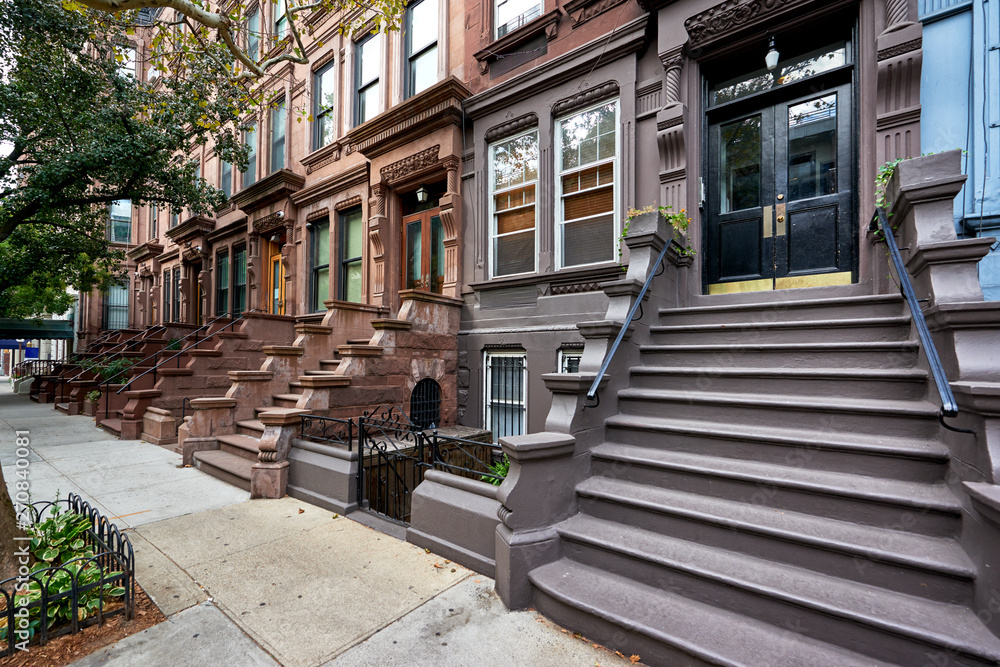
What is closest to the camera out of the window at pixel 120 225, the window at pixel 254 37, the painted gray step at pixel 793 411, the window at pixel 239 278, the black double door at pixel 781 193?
the painted gray step at pixel 793 411

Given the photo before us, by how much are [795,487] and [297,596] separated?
12.1ft

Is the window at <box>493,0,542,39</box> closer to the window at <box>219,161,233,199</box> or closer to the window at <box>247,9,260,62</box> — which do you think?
the window at <box>247,9,260,62</box>

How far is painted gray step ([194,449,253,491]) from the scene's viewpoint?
6141 mm

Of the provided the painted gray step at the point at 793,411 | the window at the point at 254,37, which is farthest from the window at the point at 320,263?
the painted gray step at the point at 793,411

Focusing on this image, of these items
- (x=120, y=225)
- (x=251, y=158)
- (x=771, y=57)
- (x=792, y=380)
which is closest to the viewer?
(x=792, y=380)

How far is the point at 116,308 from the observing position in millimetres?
23938

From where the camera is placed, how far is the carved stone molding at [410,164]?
29.4 feet

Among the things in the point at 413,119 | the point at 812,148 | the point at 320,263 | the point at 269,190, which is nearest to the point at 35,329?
the point at 269,190

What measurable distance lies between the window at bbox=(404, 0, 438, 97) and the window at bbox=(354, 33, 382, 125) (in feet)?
3.20

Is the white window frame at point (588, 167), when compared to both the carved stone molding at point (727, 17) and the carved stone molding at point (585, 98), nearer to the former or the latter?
the carved stone molding at point (585, 98)

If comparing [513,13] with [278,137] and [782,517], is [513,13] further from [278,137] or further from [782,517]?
[782,517]

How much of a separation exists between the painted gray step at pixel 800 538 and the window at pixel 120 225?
30078mm

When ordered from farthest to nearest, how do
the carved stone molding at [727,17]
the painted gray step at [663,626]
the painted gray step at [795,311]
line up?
the carved stone molding at [727,17] < the painted gray step at [795,311] < the painted gray step at [663,626]

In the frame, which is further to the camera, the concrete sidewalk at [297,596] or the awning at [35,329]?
the awning at [35,329]
